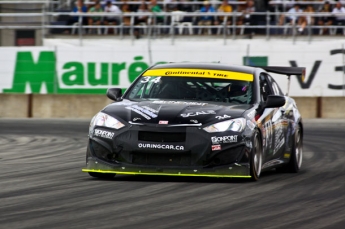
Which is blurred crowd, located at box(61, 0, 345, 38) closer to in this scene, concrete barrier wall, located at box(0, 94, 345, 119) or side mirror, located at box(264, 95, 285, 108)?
concrete barrier wall, located at box(0, 94, 345, 119)

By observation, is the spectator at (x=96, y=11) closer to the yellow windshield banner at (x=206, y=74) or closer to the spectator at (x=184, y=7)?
the spectator at (x=184, y=7)

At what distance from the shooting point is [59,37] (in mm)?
30531

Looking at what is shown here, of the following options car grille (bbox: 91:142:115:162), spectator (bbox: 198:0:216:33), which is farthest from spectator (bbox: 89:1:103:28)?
car grille (bbox: 91:142:115:162)

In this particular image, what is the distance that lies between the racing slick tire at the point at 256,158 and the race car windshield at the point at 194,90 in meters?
0.64

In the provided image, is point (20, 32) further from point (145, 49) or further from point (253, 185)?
point (253, 185)

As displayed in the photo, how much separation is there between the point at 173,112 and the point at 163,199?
1711 millimetres

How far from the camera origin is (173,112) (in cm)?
972

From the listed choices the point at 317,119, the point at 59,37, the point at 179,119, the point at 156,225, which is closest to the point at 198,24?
the point at 59,37

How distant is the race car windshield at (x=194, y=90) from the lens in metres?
10.7

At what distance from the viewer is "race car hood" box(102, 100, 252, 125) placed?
377 inches

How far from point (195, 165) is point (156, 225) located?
299cm

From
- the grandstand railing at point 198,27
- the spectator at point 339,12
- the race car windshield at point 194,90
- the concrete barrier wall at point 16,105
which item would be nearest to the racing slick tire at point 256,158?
the race car windshield at point 194,90

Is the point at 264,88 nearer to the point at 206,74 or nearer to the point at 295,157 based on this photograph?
the point at 206,74

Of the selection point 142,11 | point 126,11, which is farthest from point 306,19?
point 126,11
